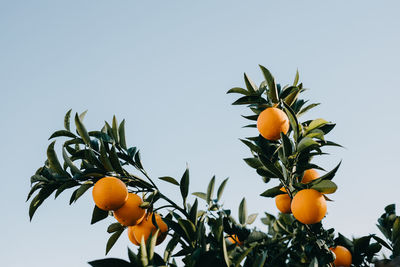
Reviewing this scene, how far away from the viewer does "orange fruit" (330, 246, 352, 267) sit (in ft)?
4.87

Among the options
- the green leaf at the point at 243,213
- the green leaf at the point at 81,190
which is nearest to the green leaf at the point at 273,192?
the green leaf at the point at 243,213

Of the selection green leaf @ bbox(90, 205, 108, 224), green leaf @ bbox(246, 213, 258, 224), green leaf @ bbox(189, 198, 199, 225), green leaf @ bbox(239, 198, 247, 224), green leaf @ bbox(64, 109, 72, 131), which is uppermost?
green leaf @ bbox(64, 109, 72, 131)

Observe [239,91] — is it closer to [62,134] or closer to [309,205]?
[309,205]

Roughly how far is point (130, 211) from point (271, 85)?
2.79 ft

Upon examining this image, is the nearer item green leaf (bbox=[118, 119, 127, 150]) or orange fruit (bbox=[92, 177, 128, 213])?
orange fruit (bbox=[92, 177, 128, 213])

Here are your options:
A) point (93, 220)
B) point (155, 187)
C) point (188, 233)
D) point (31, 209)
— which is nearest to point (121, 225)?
point (93, 220)

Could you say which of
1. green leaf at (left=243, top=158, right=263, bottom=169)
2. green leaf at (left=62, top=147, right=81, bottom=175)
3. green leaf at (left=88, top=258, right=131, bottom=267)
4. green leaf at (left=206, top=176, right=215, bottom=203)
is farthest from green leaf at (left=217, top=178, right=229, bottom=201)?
green leaf at (left=88, top=258, right=131, bottom=267)

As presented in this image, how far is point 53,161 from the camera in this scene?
4.84 ft

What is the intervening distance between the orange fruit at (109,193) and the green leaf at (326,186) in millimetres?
763

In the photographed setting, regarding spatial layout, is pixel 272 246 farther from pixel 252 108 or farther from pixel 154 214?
pixel 252 108

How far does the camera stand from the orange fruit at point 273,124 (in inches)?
60.1

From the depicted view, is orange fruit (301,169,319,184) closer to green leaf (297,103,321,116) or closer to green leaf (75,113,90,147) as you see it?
green leaf (297,103,321,116)

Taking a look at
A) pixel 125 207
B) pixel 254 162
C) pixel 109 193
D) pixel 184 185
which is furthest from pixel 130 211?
pixel 254 162

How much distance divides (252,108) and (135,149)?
0.64 metres
